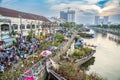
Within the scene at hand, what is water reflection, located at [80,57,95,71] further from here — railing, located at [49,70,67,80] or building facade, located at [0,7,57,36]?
building facade, located at [0,7,57,36]

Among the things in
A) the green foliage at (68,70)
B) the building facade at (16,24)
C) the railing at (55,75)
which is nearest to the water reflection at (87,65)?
the green foliage at (68,70)

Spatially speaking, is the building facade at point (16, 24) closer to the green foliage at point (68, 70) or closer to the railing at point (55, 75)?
the railing at point (55, 75)

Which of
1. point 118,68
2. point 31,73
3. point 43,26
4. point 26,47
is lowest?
point 118,68

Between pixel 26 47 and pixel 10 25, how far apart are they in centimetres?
1334

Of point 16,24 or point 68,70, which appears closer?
point 68,70

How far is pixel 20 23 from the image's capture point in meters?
43.2

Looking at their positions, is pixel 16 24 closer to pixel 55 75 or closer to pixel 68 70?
pixel 55 75

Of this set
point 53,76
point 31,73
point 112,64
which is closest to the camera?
point 31,73

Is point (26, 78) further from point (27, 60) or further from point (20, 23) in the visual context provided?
point (20, 23)

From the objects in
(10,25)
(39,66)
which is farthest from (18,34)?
(39,66)

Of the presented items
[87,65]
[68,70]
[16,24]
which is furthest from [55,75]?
[16,24]

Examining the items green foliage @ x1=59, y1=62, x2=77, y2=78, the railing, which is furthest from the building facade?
green foliage @ x1=59, y1=62, x2=77, y2=78

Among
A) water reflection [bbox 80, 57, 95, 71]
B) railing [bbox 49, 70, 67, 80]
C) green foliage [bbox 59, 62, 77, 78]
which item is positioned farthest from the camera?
water reflection [bbox 80, 57, 95, 71]

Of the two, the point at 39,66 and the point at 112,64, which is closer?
the point at 39,66
